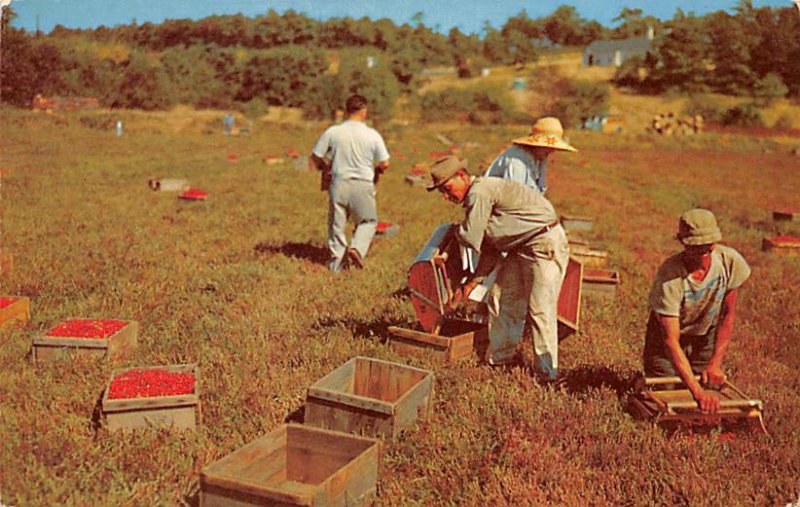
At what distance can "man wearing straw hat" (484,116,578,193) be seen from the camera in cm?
750

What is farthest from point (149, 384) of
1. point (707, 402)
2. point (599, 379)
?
point (707, 402)

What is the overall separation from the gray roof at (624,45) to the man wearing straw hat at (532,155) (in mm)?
90731

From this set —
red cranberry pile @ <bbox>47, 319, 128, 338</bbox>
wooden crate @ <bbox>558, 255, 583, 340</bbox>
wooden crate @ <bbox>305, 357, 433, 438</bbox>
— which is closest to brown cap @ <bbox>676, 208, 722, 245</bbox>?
wooden crate @ <bbox>558, 255, 583, 340</bbox>

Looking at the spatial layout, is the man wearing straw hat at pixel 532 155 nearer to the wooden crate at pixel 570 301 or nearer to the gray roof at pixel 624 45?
the wooden crate at pixel 570 301

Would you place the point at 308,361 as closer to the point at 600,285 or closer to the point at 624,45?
the point at 600,285

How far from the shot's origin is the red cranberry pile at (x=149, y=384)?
556 centimetres

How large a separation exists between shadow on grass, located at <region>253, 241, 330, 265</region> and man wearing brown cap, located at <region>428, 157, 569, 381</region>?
4928mm

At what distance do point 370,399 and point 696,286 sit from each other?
271 cm

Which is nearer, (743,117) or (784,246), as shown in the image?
(784,246)

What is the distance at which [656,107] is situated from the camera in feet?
219

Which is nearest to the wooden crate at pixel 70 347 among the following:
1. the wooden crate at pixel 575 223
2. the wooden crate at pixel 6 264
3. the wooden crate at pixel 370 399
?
the wooden crate at pixel 370 399

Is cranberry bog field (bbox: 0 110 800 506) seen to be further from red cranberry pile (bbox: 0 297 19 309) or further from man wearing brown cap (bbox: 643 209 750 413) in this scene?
man wearing brown cap (bbox: 643 209 750 413)

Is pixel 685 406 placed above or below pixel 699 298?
below

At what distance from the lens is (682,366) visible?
541 cm
